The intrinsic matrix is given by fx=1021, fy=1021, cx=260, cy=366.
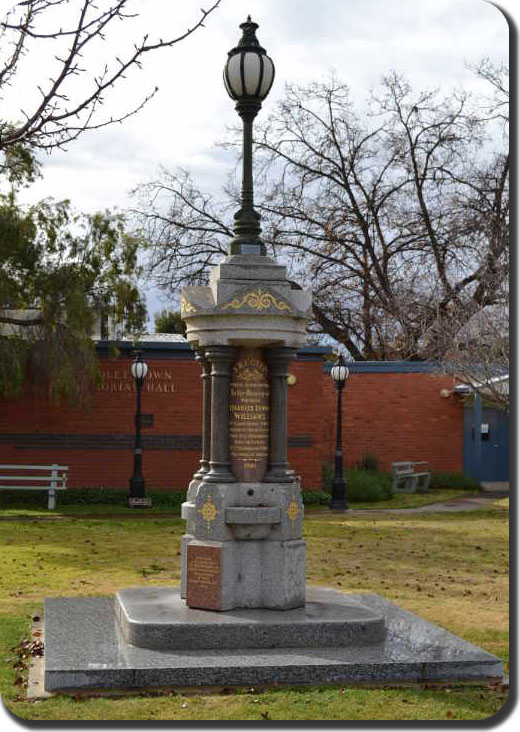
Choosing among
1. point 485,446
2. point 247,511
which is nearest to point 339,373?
point 485,446

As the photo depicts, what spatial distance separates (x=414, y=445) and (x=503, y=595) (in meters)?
14.7

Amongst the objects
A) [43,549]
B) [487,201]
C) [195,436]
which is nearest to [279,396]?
[43,549]

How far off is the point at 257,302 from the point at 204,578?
2.24m

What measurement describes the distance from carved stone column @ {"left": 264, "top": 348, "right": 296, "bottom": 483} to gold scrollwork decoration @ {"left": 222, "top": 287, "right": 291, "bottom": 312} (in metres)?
0.41

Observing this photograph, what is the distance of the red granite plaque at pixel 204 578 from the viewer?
8078 mm

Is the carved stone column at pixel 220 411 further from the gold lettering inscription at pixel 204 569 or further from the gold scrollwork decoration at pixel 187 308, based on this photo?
the gold lettering inscription at pixel 204 569

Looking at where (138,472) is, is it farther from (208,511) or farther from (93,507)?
(208,511)

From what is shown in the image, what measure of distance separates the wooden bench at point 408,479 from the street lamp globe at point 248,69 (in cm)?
1586

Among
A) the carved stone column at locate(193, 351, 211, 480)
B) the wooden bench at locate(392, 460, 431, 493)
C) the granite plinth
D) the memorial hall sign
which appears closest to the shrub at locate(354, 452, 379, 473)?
the wooden bench at locate(392, 460, 431, 493)

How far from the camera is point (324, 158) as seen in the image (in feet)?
101

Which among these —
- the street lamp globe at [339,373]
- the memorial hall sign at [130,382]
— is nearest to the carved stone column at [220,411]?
the street lamp globe at [339,373]

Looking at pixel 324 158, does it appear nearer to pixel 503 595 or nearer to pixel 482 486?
pixel 482 486

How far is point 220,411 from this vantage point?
8.28 m

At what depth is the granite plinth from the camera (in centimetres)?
739
